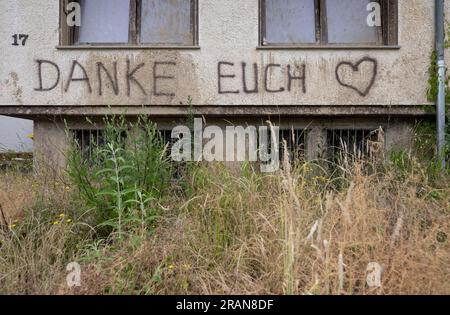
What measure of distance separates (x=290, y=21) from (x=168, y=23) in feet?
5.69

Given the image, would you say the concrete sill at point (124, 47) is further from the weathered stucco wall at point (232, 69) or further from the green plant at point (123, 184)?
the green plant at point (123, 184)

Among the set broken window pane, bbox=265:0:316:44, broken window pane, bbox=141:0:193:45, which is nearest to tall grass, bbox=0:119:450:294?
broken window pane, bbox=141:0:193:45

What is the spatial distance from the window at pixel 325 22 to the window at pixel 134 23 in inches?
46.5

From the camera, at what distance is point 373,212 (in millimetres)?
2619

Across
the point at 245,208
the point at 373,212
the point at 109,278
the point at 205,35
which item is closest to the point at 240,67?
the point at 205,35

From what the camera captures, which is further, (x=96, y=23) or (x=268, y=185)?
(x=96, y=23)

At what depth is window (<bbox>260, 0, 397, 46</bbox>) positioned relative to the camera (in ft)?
17.6

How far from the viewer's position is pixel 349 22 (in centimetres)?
541

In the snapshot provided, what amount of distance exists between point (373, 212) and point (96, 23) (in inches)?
184

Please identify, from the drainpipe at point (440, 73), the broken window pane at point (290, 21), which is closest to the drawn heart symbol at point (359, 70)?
the broken window pane at point (290, 21)

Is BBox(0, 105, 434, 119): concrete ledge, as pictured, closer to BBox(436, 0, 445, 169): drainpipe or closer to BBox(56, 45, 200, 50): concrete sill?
BBox(436, 0, 445, 169): drainpipe

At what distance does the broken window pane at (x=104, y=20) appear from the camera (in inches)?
214

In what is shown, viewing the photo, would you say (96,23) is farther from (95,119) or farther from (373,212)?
Answer: (373,212)
